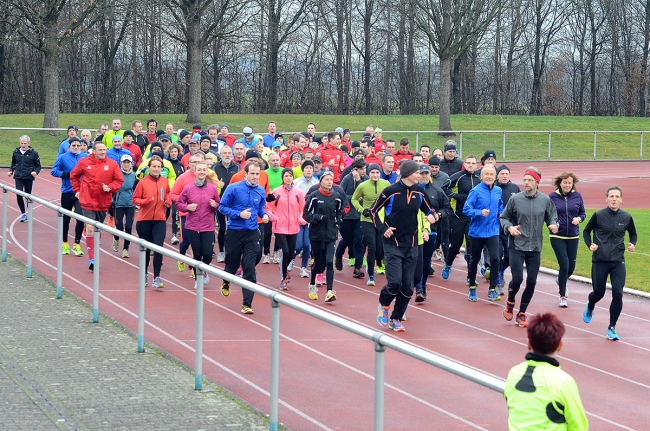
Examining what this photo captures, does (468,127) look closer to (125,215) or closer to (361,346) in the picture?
(125,215)

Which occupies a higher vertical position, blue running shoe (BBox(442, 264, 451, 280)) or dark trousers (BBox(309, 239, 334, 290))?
dark trousers (BBox(309, 239, 334, 290))

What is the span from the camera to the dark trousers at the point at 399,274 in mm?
11617

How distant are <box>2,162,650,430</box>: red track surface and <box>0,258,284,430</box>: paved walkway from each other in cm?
20

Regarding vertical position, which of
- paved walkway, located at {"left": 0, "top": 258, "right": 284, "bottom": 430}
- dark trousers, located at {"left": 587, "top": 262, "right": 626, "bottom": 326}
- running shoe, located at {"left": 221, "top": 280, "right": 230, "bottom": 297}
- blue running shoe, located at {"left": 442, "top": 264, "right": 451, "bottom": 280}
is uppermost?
running shoe, located at {"left": 221, "top": 280, "right": 230, "bottom": 297}

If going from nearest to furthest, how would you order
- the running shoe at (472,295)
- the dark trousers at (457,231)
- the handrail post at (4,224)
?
the running shoe at (472,295), the handrail post at (4,224), the dark trousers at (457,231)

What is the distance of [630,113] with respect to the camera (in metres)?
59.8

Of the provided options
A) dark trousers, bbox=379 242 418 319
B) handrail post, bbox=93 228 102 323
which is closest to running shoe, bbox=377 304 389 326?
dark trousers, bbox=379 242 418 319

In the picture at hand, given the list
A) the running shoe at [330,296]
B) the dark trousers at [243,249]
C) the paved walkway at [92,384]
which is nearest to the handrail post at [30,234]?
the paved walkway at [92,384]

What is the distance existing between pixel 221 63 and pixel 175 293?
48892 millimetres

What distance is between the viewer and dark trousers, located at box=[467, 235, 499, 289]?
545 inches

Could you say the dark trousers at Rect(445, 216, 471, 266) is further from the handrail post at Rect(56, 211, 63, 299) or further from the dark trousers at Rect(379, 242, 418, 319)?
the handrail post at Rect(56, 211, 63, 299)

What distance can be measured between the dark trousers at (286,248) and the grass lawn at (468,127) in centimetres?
2192

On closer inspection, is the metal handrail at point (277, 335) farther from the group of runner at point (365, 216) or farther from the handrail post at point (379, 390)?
the group of runner at point (365, 216)

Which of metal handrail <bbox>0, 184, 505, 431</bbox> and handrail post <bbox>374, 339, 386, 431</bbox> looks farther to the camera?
handrail post <bbox>374, 339, 386, 431</bbox>
